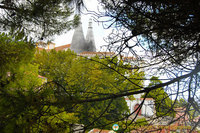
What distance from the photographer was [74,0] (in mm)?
1582

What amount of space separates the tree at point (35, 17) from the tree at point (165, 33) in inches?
57.2

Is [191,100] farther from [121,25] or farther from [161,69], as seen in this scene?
[121,25]

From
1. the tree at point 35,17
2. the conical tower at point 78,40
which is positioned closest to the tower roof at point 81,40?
the conical tower at point 78,40

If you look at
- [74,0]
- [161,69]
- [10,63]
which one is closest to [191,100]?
[161,69]

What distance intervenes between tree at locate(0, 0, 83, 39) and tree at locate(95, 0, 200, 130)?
1.45 metres

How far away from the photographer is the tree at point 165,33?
2.29 feet

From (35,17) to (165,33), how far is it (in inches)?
72.5

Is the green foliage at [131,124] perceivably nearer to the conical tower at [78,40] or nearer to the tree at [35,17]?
the tree at [35,17]

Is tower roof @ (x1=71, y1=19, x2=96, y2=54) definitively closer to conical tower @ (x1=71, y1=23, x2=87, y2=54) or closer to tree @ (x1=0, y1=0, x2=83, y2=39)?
conical tower @ (x1=71, y1=23, x2=87, y2=54)

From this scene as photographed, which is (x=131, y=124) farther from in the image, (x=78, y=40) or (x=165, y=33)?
(x=78, y=40)

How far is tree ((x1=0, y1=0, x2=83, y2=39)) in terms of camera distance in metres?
2.18

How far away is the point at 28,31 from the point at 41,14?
370 mm

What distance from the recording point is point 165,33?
35.5 inches

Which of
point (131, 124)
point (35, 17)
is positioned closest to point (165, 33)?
point (131, 124)
